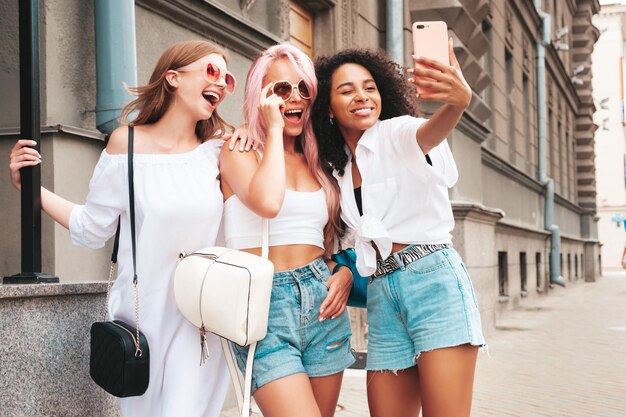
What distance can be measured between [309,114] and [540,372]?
6.10 metres

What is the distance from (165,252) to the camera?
267cm

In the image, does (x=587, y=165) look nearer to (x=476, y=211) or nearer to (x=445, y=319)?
(x=476, y=211)

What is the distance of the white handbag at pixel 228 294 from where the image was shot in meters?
2.40

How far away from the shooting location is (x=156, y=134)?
9.22ft

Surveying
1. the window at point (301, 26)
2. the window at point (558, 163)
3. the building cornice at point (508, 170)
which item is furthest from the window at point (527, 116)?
the window at point (301, 26)

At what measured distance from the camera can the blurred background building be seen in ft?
9.78

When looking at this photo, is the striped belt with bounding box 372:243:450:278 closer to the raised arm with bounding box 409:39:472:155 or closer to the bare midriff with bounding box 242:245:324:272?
the bare midriff with bounding box 242:245:324:272

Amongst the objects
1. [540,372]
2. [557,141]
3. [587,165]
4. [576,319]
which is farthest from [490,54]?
[587,165]

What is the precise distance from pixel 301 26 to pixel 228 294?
6.65 m

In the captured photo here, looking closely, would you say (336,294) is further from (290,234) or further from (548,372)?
(548,372)

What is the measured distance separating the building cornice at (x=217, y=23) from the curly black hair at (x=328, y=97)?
8.70 feet

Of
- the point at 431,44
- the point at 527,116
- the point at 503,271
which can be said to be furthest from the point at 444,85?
the point at 527,116

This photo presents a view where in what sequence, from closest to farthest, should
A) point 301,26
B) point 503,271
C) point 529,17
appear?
point 301,26
point 503,271
point 529,17

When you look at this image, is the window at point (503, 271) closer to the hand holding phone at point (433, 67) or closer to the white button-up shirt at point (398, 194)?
the white button-up shirt at point (398, 194)
